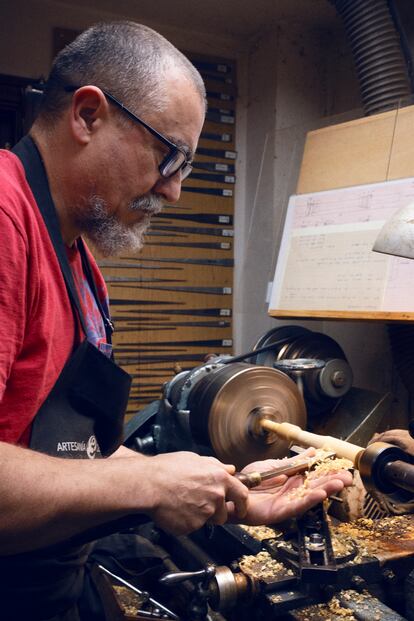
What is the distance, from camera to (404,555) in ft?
5.21

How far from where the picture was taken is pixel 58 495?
102 cm

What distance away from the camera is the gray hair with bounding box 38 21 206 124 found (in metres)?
1.32

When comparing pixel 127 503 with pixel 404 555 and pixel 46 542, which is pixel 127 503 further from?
pixel 404 555

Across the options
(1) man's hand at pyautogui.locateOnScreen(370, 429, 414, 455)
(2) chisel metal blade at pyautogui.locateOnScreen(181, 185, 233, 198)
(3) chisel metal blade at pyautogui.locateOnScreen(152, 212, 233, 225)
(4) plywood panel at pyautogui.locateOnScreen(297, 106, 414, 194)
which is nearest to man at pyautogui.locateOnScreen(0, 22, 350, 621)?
(1) man's hand at pyautogui.locateOnScreen(370, 429, 414, 455)

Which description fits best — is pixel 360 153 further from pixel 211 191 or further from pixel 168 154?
pixel 168 154

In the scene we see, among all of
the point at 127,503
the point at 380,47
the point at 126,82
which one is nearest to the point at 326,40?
the point at 380,47

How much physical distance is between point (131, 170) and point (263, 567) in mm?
1021

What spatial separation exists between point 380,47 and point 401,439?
2253 mm

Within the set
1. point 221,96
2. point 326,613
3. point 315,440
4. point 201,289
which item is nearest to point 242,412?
point 315,440

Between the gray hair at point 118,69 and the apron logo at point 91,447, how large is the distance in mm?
716

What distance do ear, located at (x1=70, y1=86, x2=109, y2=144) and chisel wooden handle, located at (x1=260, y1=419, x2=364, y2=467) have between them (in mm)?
946

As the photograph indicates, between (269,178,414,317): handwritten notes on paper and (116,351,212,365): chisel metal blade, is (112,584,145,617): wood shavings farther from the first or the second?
(116,351,212,365): chisel metal blade

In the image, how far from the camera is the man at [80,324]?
3.43 ft

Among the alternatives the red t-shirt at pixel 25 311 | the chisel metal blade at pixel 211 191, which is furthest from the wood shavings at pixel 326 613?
the chisel metal blade at pixel 211 191
